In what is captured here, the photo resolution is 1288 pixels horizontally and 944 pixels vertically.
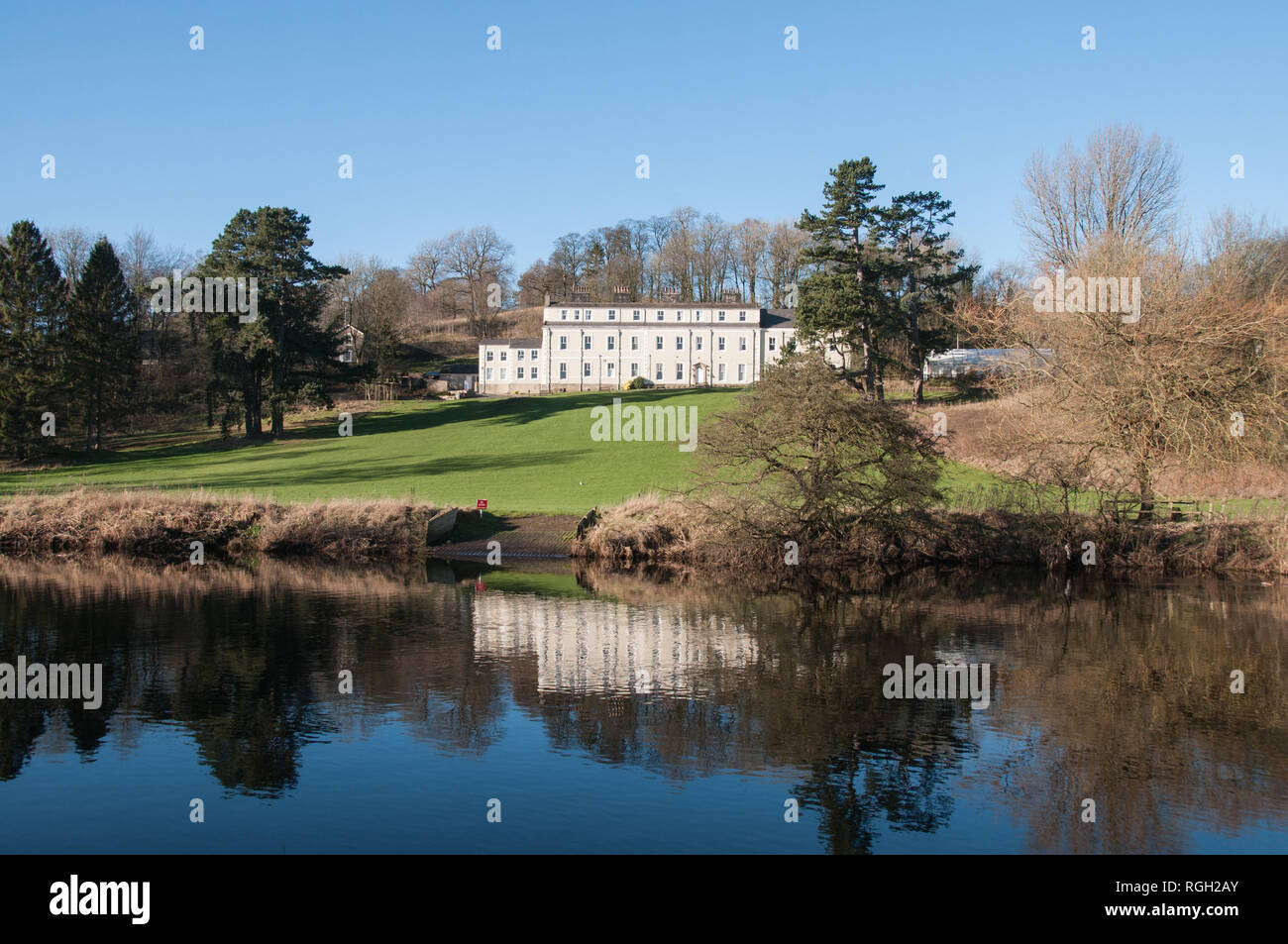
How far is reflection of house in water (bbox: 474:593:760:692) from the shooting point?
16.8 m

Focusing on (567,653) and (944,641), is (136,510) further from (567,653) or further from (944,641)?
(944,641)

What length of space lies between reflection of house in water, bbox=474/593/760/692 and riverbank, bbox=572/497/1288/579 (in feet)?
22.1

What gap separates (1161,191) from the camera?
49875 mm

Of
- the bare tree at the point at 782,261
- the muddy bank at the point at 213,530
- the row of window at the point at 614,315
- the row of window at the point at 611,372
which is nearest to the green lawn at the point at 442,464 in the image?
the muddy bank at the point at 213,530

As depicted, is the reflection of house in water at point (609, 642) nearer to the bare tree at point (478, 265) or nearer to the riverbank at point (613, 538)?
the riverbank at point (613, 538)

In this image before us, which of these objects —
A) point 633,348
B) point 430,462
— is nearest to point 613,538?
point 430,462

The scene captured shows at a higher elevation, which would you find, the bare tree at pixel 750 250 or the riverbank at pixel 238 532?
the bare tree at pixel 750 250

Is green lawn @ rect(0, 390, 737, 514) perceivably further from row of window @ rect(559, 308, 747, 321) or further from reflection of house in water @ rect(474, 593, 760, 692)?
row of window @ rect(559, 308, 747, 321)

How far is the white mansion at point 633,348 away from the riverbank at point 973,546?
7005 centimetres

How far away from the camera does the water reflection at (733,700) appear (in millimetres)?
11375

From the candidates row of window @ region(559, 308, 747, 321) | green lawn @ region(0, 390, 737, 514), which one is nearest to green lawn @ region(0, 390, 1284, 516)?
green lawn @ region(0, 390, 737, 514)

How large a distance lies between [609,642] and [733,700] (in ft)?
15.8

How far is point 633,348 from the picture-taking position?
10225 cm
